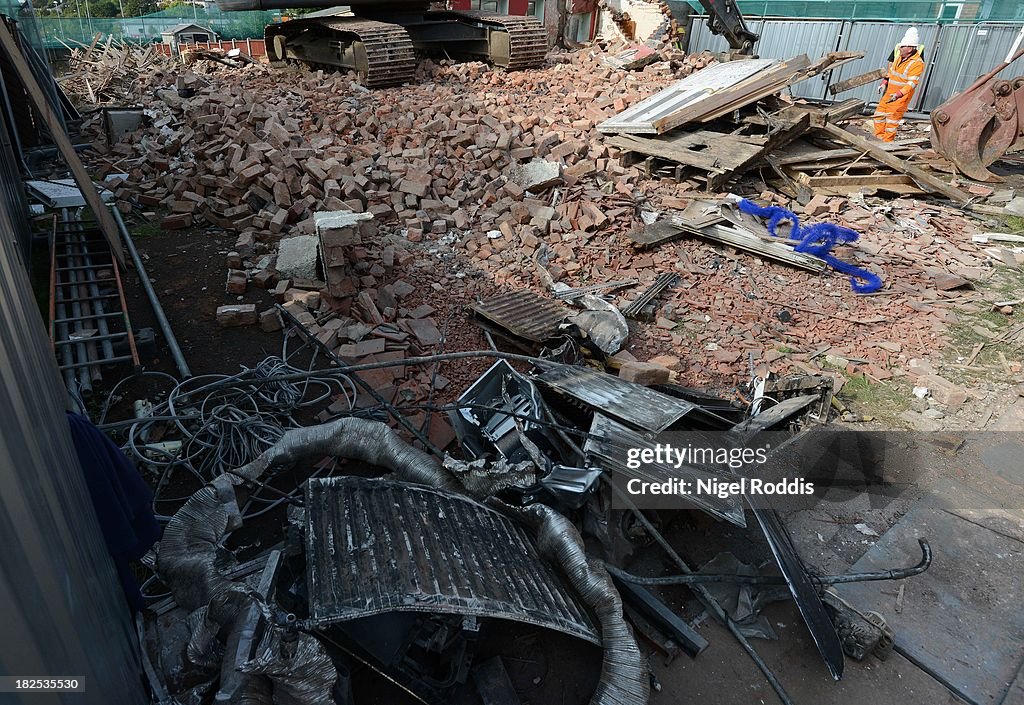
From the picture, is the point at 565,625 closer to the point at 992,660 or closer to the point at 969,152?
the point at 992,660

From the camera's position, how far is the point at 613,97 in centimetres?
1170

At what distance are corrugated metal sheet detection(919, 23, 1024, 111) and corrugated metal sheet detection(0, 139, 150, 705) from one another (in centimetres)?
1816

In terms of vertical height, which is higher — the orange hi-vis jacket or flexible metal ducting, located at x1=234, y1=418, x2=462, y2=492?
the orange hi-vis jacket

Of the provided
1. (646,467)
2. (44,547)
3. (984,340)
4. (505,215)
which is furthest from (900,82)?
(44,547)

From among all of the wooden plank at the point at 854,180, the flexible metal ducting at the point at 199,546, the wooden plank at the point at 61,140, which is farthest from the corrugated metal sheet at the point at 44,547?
the wooden plank at the point at 854,180

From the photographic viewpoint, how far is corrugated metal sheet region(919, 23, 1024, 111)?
582 inches

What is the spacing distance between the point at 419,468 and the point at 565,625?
4.31 ft

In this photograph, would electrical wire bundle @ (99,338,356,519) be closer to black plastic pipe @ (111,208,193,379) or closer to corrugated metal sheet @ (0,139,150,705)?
black plastic pipe @ (111,208,193,379)

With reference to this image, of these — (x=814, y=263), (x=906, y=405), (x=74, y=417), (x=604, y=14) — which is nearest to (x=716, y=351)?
(x=906, y=405)

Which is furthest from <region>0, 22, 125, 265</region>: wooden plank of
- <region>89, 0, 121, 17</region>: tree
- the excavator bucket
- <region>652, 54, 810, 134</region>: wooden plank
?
<region>89, 0, 121, 17</region>: tree

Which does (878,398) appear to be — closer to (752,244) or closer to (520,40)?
(752,244)

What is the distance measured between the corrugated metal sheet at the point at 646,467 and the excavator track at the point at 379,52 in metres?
10.8

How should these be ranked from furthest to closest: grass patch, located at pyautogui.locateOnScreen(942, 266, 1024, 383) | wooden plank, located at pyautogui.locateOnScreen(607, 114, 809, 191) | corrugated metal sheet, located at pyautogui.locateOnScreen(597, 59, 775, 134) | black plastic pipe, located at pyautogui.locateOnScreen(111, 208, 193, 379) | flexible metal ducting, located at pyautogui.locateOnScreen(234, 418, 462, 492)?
corrugated metal sheet, located at pyautogui.locateOnScreen(597, 59, 775, 134)
wooden plank, located at pyautogui.locateOnScreen(607, 114, 809, 191)
grass patch, located at pyautogui.locateOnScreen(942, 266, 1024, 383)
black plastic pipe, located at pyautogui.locateOnScreen(111, 208, 193, 379)
flexible metal ducting, located at pyautogui.locateOnScreen(234, 418, 462, 492)

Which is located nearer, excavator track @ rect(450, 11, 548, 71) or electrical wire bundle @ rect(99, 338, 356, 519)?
electrical wire bundle @ rect(99, 338, 356, 519)
